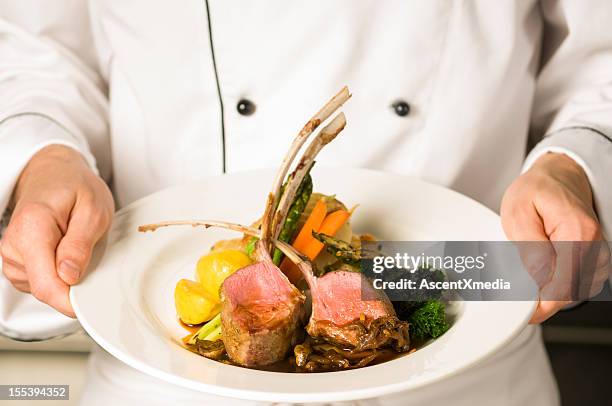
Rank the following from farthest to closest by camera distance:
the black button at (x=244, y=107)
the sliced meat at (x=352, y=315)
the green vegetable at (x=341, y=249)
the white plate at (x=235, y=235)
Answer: the black button at (x=244, y=107) < the green vegetable at (x=341, y=249) < the sliced meat at (x=352, y=315) < the white plate at (x=235, y=235)

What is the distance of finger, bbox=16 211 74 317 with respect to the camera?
3.26 feet

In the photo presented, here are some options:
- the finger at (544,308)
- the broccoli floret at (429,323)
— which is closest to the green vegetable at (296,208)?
the broccoli floret at (429,323)

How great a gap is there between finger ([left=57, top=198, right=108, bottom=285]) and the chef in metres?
0.02

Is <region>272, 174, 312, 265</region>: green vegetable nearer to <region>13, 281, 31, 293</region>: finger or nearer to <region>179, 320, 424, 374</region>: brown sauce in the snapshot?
<region>179, 320, 424, 374</region>: brown sauce

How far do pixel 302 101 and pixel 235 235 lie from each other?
0.24 meters

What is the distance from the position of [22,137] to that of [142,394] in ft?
1.41

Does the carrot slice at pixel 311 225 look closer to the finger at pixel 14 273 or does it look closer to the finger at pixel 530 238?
the finger at pixel 530 238

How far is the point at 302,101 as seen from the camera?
1276 millimetres

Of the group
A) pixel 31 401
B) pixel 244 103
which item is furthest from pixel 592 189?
pixel 31 401

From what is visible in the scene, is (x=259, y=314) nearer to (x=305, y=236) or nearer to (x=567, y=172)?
(x=305, y=236)

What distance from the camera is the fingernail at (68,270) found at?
38.5 inches

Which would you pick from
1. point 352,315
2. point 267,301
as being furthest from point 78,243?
point 352,315

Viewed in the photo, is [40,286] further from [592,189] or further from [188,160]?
[592,189]

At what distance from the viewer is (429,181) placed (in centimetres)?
134
